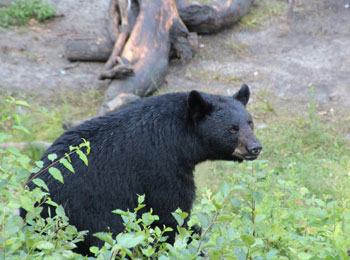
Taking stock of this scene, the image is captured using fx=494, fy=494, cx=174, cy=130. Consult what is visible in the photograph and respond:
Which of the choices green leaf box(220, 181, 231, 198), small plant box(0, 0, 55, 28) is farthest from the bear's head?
small plant box(0, 0, 55, 28)

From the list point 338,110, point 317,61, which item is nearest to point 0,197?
point 338,110

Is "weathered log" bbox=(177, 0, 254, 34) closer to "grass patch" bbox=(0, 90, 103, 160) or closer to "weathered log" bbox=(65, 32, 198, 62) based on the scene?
"weathered log" bbox=(65, 32, 198, 62)

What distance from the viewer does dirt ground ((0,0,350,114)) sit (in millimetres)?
7871

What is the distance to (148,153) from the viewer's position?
3895mm

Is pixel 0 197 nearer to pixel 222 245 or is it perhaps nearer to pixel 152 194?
pixel 152 194

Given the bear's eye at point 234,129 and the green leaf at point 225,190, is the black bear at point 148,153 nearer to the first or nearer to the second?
the bear's eye at point 234,129

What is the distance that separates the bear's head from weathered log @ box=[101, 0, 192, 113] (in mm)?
3294

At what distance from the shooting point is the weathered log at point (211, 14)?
28.9 feet

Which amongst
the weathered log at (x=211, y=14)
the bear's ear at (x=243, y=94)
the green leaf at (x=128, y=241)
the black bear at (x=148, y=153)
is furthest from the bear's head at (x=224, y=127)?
the weathered log at (x=211, y=14)

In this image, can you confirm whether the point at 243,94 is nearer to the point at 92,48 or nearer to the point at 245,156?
the point at 245,156

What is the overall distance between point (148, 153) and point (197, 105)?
56 centimetres

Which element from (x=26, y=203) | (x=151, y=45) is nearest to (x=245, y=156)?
(x=26, y=203)

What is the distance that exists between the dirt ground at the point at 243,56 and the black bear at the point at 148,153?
3.71 meters

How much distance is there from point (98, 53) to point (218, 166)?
3.36 metres
